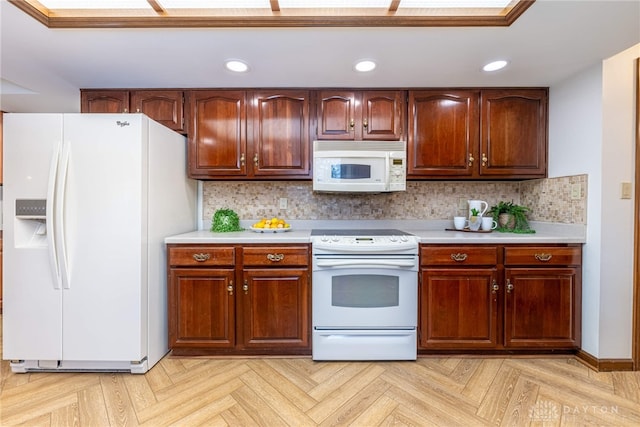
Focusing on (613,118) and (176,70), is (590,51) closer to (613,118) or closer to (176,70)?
(613,118)

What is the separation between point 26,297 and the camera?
1.88 metres

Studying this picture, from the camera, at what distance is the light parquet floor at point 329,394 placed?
1.55m

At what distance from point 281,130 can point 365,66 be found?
32.8 inches

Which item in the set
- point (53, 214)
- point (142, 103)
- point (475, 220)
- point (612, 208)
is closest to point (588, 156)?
point (612, 208)

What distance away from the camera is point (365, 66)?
205 centimetres

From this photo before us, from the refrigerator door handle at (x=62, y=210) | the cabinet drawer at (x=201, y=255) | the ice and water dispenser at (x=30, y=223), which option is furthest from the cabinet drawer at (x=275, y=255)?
the ice and water dispenser at (x=30, y=223)

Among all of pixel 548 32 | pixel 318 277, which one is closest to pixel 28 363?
pixel 318 277

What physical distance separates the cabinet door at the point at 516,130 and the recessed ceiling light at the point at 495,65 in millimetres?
353

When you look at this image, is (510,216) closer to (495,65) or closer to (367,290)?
(495,65)

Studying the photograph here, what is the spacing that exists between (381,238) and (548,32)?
1582 mm

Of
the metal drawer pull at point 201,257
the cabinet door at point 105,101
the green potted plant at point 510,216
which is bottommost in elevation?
the metal drawer pull at point 201,257

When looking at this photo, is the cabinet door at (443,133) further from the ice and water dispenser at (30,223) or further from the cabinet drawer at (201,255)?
the ice and water dispenser at (30,223)

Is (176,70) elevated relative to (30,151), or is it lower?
elevated

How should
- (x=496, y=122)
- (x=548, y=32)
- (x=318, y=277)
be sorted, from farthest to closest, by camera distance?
(x=496, y=122) < (x=318, y=277) < (x=548, y=32)
